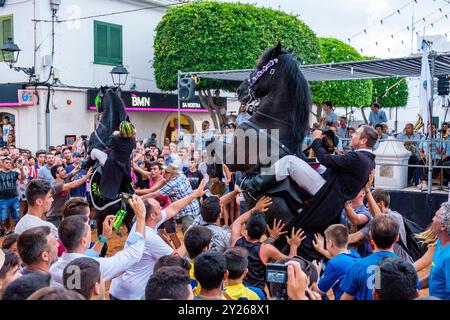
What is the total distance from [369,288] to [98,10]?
17.1 m

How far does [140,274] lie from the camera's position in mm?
4145

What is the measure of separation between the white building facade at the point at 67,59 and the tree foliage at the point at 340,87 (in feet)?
28.8

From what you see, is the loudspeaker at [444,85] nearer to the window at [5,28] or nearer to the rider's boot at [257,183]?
the rider's boot at [257,183]

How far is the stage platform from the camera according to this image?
342 inches

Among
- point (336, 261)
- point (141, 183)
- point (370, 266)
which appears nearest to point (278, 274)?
point (370, 266)

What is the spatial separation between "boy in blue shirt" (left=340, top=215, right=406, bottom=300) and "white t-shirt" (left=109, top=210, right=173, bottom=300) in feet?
4.99

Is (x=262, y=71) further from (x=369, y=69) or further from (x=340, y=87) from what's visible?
(x=340, y=87)

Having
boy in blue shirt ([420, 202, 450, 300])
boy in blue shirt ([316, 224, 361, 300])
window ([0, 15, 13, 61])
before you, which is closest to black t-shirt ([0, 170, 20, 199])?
boy in blue shirt ([316, 224, 361, 300])

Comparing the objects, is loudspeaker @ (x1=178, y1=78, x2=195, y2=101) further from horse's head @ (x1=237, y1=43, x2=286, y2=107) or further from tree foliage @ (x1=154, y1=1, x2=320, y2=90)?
horse's head @ (x1=237, y1=43, x2=286, y2=107)

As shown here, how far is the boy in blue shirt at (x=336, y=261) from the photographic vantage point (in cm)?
370

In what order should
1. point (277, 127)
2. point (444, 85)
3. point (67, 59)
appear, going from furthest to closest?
point (67, 59) → point (444, 85) → point (277, 127)

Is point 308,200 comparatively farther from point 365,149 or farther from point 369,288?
point 369,288

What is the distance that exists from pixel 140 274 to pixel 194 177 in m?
5.44
